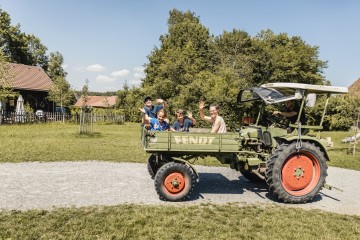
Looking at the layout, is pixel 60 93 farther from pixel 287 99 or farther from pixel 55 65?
pixel 287 99

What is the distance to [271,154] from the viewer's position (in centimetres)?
657

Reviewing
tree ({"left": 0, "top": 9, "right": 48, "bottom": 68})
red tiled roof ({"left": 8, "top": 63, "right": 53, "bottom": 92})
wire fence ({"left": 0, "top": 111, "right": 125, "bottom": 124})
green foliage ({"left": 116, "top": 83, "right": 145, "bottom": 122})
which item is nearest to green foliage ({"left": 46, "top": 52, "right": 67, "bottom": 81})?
tree ({"left": 0, "top": 9, "right": 48, "bottom": 68})

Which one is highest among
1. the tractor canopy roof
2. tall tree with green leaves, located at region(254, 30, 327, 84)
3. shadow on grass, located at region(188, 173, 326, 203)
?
tall tree with green leaves, located at region(254, 30, 327, 84)

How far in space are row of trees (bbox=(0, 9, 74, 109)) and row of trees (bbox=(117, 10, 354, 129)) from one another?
9.32 metres

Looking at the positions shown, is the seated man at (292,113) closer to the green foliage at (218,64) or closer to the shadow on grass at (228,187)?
the shadow on grass at (228,187)

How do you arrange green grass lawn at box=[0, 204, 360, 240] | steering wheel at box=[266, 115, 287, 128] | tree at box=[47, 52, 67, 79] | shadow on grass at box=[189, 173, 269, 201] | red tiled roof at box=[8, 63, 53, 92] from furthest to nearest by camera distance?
tree at box=[47, 52, 67, 79], red tiled roof at box=[8, 63, 53, 92], steering wheel at box=[266, 115, 287, 128], shadow on grass at box=[189, 173, 269, 201], green grass lawn at box=[0, 204, 360, 240]

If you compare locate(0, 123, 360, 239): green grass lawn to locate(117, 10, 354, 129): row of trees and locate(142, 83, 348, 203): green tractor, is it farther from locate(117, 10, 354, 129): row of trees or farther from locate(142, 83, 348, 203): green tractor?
locate(117, 10, 354, 129): row of trees

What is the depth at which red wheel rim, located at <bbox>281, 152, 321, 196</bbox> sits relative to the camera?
657 centimetres

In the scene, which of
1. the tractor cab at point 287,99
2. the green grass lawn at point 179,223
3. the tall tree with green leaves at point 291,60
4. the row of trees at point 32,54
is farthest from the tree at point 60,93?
the green grass lawn at point 179,223

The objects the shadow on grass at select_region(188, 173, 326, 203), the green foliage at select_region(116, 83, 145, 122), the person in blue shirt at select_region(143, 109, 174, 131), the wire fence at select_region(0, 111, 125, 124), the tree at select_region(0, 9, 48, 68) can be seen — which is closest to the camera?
the shadow on grass at select_region(188, 173, 326, 203)

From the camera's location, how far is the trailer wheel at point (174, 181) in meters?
6.32

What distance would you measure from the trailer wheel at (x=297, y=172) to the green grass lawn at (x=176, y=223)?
51 centimetres

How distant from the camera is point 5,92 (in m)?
23.8

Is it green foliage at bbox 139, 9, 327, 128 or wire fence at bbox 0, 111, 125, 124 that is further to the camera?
green foliage at bbox 139, 9, 327, 128
